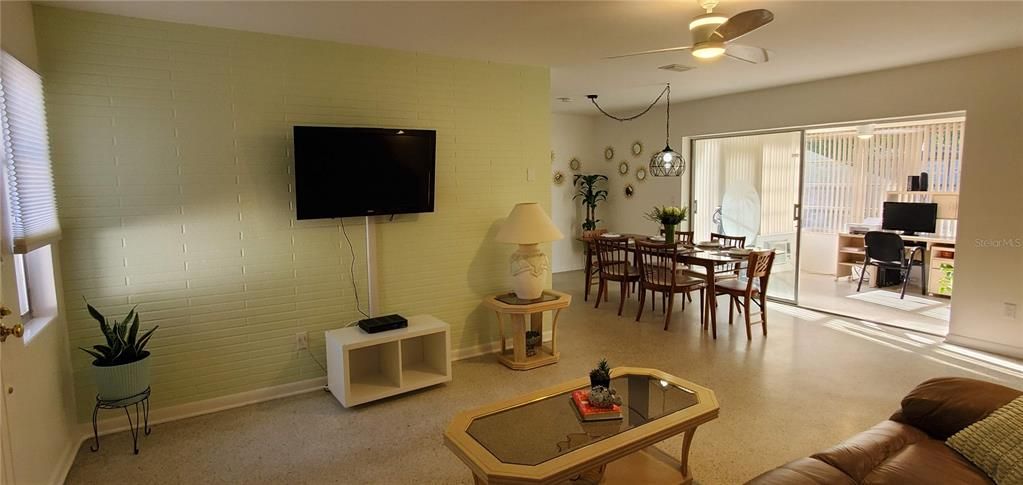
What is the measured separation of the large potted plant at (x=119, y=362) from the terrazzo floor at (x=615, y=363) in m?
0.36

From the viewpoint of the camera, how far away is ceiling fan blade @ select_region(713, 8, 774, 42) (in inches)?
93.9

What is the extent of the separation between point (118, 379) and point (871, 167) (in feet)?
28.5

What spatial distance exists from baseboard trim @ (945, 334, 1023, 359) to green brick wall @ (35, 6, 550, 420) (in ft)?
13.8

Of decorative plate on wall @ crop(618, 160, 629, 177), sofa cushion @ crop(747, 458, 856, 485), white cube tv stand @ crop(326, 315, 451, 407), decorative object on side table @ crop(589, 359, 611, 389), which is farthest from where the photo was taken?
decorative plate on wall @ crop(618, 160, 629, 177)

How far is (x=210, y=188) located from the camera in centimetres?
321

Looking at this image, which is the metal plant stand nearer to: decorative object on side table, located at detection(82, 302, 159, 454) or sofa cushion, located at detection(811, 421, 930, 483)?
decorative object on side table, located at detection(82, 302, 159, 454)

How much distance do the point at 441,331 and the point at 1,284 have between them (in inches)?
87.0

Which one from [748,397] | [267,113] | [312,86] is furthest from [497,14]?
[748,397]

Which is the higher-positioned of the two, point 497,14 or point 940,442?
point 497,14

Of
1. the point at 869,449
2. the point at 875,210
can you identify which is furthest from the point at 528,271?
the point at 875,210

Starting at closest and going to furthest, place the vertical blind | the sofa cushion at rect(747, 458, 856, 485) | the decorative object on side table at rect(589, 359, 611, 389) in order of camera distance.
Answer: the sofa cushion at rect(747, 458, 856, 485), the decorative object on side table at rect(589, 359, 611, 389), the vertical blind

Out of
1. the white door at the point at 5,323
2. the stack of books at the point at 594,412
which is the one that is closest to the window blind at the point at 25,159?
the white door at the point at 5,323

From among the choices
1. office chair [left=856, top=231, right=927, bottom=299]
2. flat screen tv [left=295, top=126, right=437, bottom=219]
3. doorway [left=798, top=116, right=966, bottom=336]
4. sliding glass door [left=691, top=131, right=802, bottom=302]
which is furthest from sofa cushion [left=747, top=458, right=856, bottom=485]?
office chair [left=856, top=231, right=927, bottom=299]

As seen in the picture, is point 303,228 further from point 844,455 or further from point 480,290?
point 844,455
